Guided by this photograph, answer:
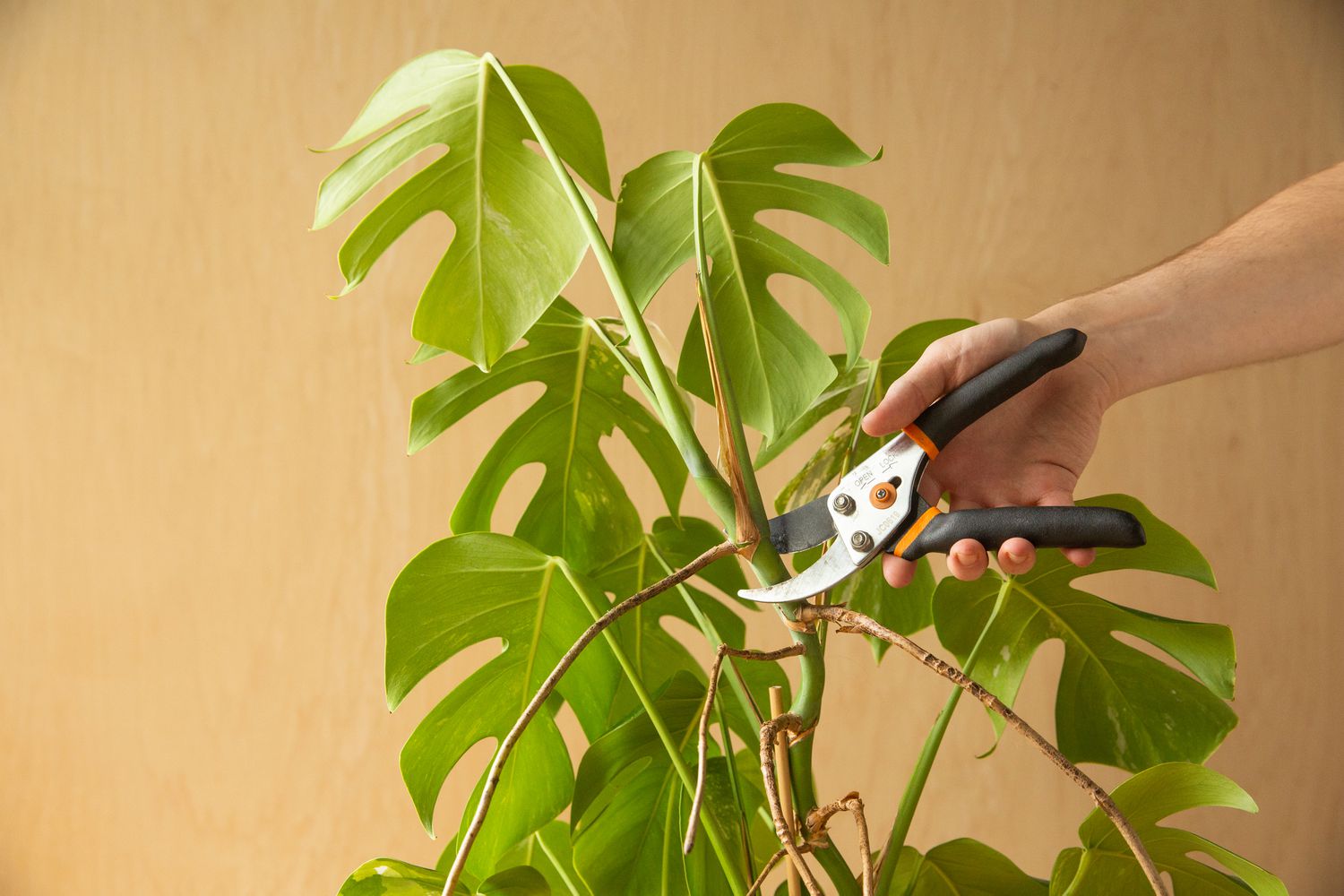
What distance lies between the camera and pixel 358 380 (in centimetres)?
137

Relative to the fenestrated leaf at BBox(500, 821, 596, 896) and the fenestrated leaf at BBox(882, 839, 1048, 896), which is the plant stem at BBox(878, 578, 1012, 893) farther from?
the fenestrated leaf at BBox(500, 821, 596, 896)

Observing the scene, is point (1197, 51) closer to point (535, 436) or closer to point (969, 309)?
point (969, 309)

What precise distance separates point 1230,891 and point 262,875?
1278mm

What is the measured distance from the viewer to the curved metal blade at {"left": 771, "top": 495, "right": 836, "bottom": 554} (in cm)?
58

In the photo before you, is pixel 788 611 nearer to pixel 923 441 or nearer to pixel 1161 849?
pixel 923 441

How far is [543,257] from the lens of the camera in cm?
62

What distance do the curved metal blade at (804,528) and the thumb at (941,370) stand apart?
0.19ft

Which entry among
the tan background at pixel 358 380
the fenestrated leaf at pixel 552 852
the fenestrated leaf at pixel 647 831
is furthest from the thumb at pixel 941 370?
the tan background at pixel 358 380

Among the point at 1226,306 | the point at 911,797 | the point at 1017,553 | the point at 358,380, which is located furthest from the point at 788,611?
the point at 358,380

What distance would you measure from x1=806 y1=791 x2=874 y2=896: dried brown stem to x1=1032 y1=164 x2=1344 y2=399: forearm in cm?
40

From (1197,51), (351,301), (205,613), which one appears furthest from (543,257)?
(1197,51)

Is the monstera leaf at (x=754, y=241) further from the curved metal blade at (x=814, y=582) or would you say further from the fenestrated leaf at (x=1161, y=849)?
the fenestrated leaf at (x=1161, y=849)

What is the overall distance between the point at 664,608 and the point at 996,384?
18.6 inches

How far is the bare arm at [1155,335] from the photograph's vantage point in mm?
717
